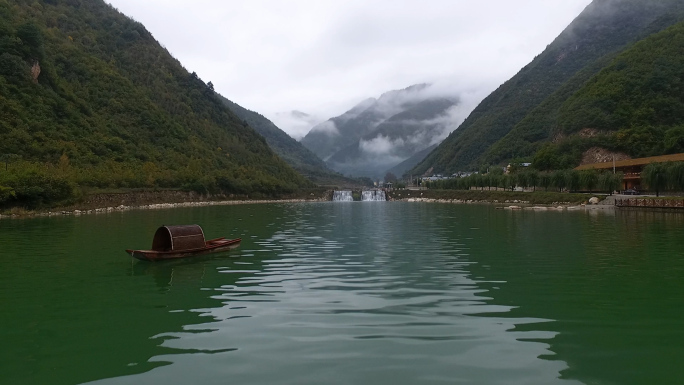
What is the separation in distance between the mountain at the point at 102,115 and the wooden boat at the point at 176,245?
44241 mm

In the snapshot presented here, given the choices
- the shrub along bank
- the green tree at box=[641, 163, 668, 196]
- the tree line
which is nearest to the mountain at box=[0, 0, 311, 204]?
the shrub along bank

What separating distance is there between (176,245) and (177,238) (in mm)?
357

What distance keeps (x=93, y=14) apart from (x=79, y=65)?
210 ft

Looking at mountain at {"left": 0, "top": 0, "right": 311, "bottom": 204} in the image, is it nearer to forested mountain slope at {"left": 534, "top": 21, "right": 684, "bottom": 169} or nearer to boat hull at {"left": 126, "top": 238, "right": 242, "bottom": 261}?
boat hull at {"left": 126, "top": 238, "right": 242, "bottom": 261}

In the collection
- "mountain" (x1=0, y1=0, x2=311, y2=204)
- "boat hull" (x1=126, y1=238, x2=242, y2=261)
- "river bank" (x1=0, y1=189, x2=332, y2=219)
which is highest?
"mountain" (x1=0, y1=0, x2=311, y2=204)

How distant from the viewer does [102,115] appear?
120 meters

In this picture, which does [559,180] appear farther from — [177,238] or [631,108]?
[177,238]

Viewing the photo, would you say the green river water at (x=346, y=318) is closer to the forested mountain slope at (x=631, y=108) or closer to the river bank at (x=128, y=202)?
the river bank at (x=128, y=202)

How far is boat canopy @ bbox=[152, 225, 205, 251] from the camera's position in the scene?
77.0ft

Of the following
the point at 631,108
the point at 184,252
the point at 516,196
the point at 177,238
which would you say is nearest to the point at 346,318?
the point at 184,252

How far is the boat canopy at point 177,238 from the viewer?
23.5 meters

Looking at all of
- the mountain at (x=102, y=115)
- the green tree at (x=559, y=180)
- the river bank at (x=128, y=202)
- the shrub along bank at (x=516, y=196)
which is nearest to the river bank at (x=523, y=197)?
the shrub along bank at (x=516, y=196)

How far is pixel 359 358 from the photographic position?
396 inches

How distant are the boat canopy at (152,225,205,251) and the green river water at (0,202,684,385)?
0.92 meters
